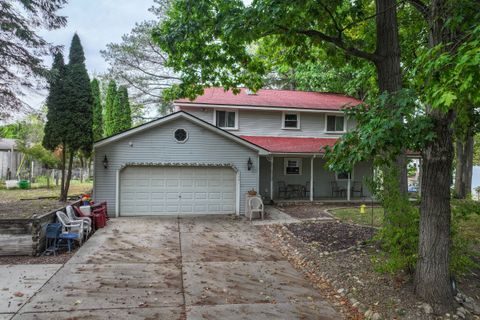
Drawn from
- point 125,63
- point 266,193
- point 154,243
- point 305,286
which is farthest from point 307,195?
point 125,63

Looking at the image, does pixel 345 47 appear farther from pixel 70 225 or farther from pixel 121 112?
pixel 121 112

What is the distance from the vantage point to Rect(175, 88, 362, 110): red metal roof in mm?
17625

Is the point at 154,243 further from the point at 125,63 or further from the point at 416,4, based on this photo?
the point at 125,63

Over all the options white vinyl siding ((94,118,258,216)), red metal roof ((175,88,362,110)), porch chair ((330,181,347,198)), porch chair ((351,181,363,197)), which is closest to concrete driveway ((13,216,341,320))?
white vinyl siding ((94,118,258,216))

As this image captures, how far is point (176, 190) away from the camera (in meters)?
13.3

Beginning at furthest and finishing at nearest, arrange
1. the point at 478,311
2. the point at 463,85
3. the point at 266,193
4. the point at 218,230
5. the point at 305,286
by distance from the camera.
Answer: the point at 266,193 < the point at 218,230 < the point at 305,286 < the point at 478,311 < the point at 463,85

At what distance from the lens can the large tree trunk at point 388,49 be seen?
7.18 metres

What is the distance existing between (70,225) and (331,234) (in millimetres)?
7341

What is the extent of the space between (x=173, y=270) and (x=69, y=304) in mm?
2140

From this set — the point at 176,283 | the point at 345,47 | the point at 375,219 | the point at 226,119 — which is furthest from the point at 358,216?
the point at 176,283

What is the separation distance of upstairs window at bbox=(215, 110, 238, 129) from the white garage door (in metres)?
4.55

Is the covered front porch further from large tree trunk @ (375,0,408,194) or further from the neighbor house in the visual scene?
large tree trunk @ (375,0,408,194)

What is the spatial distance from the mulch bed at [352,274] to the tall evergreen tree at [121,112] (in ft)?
54.9

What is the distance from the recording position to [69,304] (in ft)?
16.9
